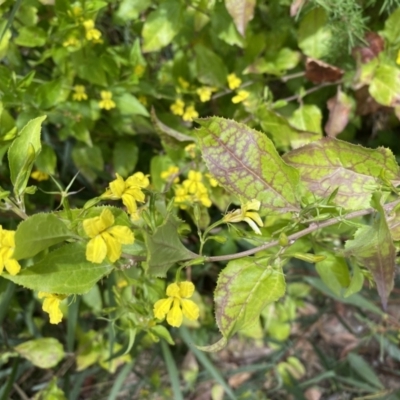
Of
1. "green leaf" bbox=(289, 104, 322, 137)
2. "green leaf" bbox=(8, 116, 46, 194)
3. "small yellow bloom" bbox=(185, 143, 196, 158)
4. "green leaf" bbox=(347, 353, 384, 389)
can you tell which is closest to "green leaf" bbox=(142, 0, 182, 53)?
"small yellow bloom" bbox=(185, 143, 196, 158)

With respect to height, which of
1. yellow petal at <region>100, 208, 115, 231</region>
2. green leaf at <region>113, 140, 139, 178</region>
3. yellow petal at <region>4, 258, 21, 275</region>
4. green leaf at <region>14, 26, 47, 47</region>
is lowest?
green leaf at <region>113, 140, 139, 178</region>

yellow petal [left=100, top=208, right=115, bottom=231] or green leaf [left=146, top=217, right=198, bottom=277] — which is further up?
yellow petal [left=100, top=208, right=115, bottom=231]

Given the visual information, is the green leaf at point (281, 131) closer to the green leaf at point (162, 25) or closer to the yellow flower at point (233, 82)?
the yellow flower at point (233, 82)

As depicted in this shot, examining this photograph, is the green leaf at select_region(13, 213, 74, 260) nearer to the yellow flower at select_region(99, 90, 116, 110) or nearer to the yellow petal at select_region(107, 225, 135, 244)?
the yellow petal at select_region(107, 225, 135, 244)

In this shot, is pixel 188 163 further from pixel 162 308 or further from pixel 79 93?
pixel 162 308

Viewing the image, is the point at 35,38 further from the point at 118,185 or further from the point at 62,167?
the point at 118,185

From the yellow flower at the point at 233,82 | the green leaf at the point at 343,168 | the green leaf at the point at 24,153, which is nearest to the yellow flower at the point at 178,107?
the yellow flower at the point at 233,82

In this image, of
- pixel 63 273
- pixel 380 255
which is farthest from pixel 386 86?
pixel 63 273
